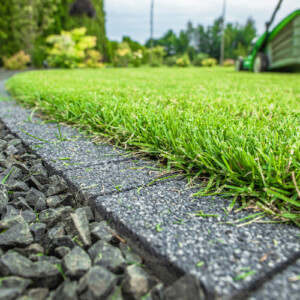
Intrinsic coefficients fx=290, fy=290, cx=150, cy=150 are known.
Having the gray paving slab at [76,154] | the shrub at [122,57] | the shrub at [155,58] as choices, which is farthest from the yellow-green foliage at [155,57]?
the gray paving slab at [76,154]

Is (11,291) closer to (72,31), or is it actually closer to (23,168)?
(23,168)

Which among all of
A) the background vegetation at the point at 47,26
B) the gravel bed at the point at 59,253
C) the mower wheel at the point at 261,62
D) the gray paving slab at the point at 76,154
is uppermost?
the background vegetation at the point at 47,26

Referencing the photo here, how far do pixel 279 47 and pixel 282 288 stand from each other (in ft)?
26.8

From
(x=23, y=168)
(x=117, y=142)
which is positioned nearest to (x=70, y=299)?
(x=23, y=168)

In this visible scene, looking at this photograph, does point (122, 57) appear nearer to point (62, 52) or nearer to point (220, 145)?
point (62, 52)

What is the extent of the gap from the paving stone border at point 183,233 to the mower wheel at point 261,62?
8.33 meters

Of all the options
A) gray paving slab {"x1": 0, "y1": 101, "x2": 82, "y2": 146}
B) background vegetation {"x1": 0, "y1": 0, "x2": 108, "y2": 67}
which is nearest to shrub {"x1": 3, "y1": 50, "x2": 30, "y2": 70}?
background vegetation {"x1": 0, "y1": 0, "x2": 108, "y2": 67}

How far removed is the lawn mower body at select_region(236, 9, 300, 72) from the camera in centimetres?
654

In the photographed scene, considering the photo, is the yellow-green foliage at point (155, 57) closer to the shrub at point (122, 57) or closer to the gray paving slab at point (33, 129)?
the shrub at point (122, 57)

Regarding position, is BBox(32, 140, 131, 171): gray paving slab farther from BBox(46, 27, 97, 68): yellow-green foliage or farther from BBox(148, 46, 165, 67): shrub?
BBox(148, 46, 165, 67): shrub

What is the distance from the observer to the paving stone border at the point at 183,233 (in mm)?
610

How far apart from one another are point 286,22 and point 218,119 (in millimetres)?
6630

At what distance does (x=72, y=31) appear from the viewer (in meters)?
13.0

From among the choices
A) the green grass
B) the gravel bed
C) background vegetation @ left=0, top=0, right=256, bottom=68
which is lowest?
the gravel bed
